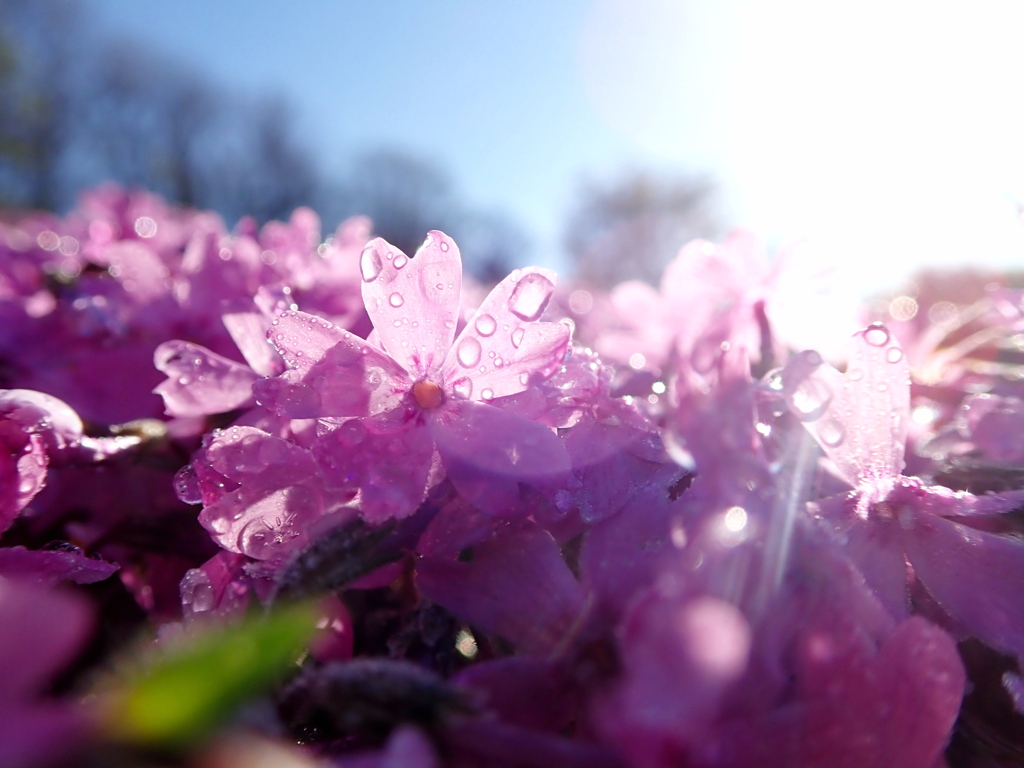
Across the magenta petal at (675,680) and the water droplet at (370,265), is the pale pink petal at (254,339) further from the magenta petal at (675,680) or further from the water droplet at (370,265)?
the magenta petal at (675,680)

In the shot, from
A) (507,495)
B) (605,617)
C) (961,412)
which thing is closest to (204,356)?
(507,495)

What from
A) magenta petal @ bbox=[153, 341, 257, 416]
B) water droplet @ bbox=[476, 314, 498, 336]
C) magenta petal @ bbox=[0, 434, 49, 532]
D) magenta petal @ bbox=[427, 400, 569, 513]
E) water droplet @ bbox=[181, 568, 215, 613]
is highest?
water droplet @ bbox=[476, 314, 498, 336]

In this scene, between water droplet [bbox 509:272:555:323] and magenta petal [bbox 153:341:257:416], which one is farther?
magenta petal [bbox 153:341:257:416]

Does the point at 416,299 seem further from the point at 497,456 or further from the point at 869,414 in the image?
the point at 869,414

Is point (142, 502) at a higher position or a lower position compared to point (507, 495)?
lower

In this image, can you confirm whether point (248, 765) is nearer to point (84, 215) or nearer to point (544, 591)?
point (544, 591)

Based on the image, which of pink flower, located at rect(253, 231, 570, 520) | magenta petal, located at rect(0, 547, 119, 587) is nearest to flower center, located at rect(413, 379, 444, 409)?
pink flower, located at rect(253, 231, 570, 520)

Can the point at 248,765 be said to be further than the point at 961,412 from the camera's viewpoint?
No

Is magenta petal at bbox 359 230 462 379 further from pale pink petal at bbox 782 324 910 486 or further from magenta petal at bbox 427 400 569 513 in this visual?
A: pale pink petal at bbox 782 324 910 486
